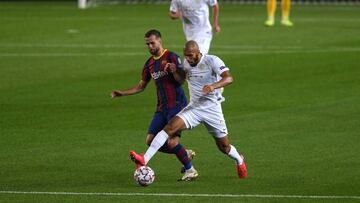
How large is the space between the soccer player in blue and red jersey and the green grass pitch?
A: 0.40 metres

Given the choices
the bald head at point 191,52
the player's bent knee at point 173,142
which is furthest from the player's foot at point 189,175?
the bald head at point 191,52

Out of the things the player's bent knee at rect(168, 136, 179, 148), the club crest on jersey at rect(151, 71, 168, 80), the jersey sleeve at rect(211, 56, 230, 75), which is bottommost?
the player's bent knee at rect(168, 136, 179, 148)

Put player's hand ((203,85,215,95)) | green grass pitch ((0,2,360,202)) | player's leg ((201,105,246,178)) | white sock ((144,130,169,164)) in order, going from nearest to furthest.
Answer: player's hand ((203,85,215,95)), white sock ((144,130,169,164)), green grass pitch ((0,2,360,202)), player's leg ((201,105,246,178))

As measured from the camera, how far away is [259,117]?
62.7ft

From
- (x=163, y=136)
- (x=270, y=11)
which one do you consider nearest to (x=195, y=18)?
(x=163, y=136)

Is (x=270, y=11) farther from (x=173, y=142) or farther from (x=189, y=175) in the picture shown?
(x=189, y=175)

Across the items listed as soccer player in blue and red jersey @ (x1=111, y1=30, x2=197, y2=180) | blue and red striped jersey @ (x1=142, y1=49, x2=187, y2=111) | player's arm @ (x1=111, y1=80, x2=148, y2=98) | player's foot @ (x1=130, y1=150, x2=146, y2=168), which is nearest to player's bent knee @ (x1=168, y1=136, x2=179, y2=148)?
soccer player in blue and red jersey @ (x1=111, y1=30, x2=197, y2=180)

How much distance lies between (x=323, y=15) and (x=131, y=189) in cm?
2875

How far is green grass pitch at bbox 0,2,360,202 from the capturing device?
13.5 meters

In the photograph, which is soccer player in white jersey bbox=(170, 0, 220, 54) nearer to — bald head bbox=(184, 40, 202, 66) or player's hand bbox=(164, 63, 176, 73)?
player's hand bbox=(164, 63, 176, 73)

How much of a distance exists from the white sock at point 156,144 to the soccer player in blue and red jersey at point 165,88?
0.39 m

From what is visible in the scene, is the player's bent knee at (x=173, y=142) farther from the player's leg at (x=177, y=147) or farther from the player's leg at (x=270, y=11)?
the player's leg at (x=270, y=11)

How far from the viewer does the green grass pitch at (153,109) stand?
533 inches

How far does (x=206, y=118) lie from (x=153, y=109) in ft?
22.3
